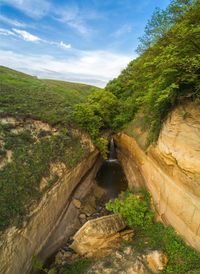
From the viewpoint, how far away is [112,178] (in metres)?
20.9

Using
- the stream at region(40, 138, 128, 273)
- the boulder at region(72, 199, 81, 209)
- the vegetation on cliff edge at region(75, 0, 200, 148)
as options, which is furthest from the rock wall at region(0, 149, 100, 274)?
the vegetation on cliff edge at region(75, 0, 200, 148)

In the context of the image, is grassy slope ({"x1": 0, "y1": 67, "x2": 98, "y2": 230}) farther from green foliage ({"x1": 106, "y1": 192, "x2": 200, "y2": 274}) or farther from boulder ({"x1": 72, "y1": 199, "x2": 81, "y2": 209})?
green foliage ({"x1": 106, "y1": 192, "x2": 200, "y2": 274})

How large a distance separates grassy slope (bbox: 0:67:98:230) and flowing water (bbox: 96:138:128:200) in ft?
14.6

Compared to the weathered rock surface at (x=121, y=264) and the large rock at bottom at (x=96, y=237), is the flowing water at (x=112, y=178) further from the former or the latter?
the weathered rock surface at (x=121, y=264)

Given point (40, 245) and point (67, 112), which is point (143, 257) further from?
point (67, 112)

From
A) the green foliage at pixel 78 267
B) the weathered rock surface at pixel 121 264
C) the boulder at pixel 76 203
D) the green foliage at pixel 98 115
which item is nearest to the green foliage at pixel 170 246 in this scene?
the weathered rock surface at pixel 121 264

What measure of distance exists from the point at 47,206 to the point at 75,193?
4.41 m

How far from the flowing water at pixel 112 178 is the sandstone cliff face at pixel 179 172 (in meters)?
4.93

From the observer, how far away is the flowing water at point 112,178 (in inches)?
746

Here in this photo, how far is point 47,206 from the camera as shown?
12680mm

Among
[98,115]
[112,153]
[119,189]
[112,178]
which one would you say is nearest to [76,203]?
[119,189]

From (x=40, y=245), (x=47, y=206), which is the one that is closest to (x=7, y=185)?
(x=47, y=206)

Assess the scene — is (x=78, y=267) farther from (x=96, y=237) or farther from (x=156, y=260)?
(x=156, y=260)

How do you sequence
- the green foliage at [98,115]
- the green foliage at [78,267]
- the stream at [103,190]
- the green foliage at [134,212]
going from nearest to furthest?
the green foliage at [78,267] → the green foliage at [134,212] → the stream at [103,190] → the green foliage at [98,115]
